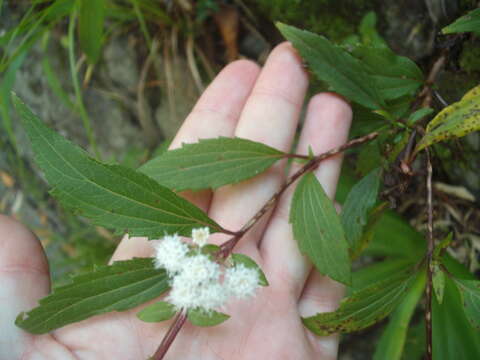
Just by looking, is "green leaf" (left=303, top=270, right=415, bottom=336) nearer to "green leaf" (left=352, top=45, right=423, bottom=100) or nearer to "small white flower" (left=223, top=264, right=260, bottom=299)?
"small white flower" (left=223, top=264, right=260, bottom=299)

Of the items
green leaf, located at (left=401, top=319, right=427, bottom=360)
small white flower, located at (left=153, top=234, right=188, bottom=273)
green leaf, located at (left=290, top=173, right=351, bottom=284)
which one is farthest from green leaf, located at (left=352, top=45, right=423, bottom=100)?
green leaf, located at (left=401, top=319, right=427, bottom=360)

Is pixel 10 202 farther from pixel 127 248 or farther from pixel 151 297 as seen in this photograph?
pixel 151 297

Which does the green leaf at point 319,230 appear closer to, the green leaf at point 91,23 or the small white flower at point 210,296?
the small white flower at point 210,296

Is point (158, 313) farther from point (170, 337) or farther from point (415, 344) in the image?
point (415, 344)

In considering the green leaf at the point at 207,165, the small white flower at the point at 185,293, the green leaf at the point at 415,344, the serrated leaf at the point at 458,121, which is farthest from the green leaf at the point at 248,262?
the green leaf at the point at 415,344

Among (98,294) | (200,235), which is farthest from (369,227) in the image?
(98,294)
